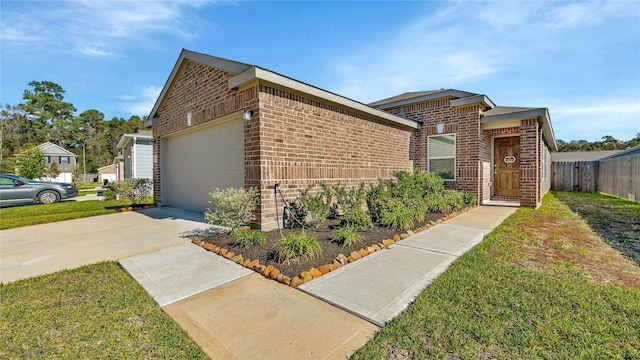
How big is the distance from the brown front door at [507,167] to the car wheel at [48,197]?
19666 mm

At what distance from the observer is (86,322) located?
2379mm

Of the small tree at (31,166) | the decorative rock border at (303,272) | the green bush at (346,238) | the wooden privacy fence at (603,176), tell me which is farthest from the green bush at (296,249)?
the small tree at (31,166)

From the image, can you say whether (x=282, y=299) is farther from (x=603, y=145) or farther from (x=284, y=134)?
(x=603, y=145)

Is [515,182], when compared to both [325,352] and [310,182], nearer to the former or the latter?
[310,182]

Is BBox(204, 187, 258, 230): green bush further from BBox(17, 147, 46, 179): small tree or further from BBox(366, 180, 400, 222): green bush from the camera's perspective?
BBox(17, 147, 46, 179): small tree

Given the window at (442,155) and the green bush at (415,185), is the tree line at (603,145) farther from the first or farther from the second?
the green bush at (415,185)

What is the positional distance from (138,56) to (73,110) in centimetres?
6083

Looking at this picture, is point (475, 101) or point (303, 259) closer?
point (303, 259)

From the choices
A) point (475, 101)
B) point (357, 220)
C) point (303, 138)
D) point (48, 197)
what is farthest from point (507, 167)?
point (48, 197)

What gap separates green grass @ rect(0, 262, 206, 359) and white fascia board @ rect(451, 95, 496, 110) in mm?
10211

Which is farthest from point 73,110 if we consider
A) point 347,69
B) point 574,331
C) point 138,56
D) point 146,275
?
point 574,331

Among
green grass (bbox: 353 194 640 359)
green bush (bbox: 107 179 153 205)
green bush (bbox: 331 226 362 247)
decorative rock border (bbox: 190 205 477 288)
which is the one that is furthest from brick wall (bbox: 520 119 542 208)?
green bush (bbox: 107 179 153 205)

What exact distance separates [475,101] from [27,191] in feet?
60.2

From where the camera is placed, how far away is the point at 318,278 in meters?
3.30
